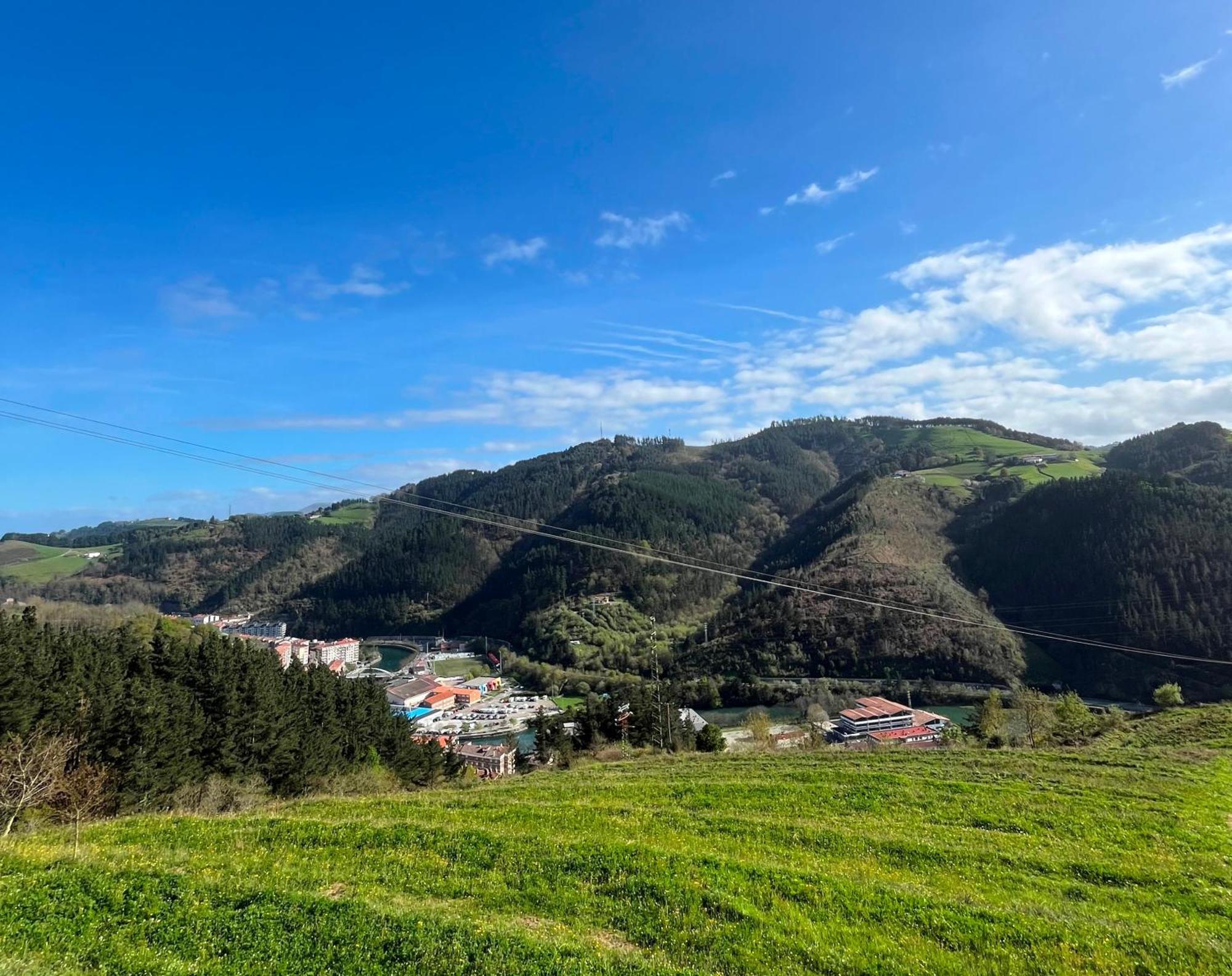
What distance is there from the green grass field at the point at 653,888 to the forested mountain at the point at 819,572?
89.7 ft

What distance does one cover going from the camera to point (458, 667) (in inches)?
4360

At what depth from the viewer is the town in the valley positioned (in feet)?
166

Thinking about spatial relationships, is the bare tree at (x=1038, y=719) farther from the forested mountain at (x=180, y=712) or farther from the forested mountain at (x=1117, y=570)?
the forested mountain at (x=1117, y=570)

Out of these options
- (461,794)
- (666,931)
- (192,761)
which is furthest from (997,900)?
(192,761)

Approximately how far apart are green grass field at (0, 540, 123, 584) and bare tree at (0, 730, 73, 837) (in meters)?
189

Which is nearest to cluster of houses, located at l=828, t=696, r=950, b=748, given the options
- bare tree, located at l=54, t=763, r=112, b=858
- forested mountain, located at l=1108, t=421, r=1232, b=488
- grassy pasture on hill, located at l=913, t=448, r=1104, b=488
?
bare tree, located at l=54, t=763, r=112, b=858

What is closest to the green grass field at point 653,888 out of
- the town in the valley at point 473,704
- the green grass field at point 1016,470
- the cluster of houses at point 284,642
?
the town in the valley at point 473,704

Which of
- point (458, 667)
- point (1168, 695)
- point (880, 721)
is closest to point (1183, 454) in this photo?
point (1168, 695)

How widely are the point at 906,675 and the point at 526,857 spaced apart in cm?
8081

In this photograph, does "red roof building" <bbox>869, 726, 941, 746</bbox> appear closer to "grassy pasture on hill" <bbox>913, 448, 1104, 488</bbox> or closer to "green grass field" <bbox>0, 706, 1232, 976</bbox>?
"green grass field" <bbox>0, 706, 1232, 976</bbox>

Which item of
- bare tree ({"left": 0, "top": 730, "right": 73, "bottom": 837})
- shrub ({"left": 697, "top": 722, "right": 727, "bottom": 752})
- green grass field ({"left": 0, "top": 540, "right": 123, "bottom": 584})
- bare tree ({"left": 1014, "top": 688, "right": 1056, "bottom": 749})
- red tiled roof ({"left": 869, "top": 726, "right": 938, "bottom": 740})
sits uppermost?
green grass field ({"left": 0, "top": 540, "right": 123, "bottom": 584})

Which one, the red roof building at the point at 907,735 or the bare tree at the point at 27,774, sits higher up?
the bare tree at the point at 27,774

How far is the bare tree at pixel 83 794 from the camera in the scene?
50.1ft

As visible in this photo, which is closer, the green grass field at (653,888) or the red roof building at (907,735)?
the green grass field at (653,888)
